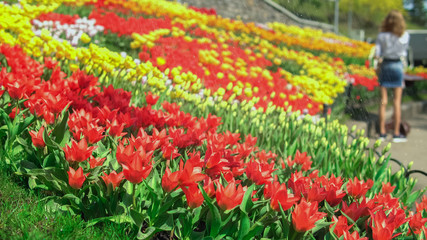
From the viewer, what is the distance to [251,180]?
2.11 meters

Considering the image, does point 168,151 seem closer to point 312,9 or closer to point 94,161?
point 94,161

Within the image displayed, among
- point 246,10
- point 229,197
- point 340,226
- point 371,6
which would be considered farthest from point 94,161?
point 371,6

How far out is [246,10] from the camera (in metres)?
21.2

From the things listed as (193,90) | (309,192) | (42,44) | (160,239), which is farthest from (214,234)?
(42,44)

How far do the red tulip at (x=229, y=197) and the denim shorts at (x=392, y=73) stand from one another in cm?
585

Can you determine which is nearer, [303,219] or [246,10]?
[303,219]

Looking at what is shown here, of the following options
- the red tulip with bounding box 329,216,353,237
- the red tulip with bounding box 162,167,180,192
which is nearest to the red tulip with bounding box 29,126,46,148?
the red tulip with bounding box 162,167,180,192

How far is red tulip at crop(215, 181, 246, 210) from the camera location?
1732mm

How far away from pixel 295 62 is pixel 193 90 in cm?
463

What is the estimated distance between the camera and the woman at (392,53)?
682 centimetres

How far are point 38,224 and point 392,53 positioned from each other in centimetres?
608

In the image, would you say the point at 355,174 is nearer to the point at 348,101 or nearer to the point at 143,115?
the point at 143,115

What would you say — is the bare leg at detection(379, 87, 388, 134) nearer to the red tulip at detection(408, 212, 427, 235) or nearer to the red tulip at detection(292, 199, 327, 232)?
the red tulip at detection(408, 212, 427, 235)

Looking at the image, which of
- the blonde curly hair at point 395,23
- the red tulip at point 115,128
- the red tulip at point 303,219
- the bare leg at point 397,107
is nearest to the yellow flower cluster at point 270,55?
the bare leg at point 397,107
